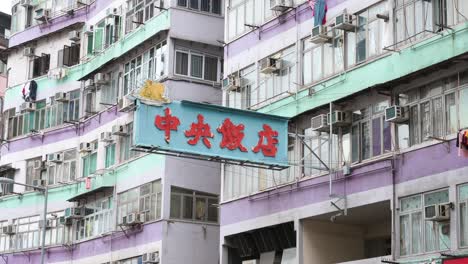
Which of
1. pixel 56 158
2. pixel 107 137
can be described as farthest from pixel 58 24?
pixel 107 137

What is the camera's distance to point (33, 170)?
3903cm

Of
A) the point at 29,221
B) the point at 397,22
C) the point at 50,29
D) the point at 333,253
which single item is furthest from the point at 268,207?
the point at 50,29

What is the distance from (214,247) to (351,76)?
984 cm

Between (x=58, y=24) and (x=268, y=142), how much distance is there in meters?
19.6

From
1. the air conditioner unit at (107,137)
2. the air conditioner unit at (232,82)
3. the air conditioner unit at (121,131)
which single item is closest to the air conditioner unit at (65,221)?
the air conditioner unit at (107,137)

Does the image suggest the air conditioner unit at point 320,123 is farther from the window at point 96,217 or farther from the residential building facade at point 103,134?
the window at point 96,217

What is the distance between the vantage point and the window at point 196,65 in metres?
31.4

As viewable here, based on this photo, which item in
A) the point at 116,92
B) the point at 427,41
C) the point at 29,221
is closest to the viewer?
the point at 427,41

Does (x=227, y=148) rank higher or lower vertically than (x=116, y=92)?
lower

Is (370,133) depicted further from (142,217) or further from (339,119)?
(142,217)

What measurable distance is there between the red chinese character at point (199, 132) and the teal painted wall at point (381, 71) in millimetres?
3576

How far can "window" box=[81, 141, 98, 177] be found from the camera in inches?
1407

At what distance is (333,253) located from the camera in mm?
24797

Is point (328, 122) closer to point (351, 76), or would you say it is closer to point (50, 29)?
point (351, 76)
